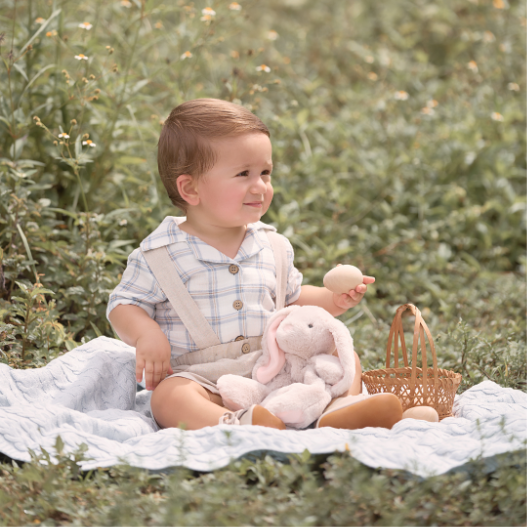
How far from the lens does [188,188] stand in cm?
250

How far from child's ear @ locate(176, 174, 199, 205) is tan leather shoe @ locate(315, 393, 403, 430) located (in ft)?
3.04

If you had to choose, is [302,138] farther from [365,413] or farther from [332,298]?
[365,413]

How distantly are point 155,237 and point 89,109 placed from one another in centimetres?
123

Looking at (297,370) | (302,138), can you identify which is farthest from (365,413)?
(302,138)

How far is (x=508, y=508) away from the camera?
1689 millimetres

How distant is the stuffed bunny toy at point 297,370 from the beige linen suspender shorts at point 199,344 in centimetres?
9

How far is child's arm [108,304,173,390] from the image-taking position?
2289 mm

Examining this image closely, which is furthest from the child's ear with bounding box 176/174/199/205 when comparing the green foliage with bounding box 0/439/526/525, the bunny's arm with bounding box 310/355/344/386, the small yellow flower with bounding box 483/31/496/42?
the small yellow flower with bounding box 483/31/496/42

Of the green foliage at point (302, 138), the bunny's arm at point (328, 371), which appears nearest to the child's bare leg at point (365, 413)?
the bunny's arm at point (328, 371)

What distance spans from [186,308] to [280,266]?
44cm

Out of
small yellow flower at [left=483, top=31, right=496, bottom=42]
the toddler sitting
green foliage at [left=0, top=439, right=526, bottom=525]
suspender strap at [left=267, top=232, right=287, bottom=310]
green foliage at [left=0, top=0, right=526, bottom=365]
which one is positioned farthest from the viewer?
small yellow flower at [left=483, top=31, right=496, bottom=42]

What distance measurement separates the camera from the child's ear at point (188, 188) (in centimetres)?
248

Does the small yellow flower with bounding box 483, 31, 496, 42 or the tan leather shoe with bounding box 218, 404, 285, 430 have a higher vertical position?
the small yellow flower with bounding box 483, 31, 496, 42

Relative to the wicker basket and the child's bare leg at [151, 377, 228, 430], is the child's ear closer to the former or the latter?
the child's bare leg at [151, 377, 228, 430]
